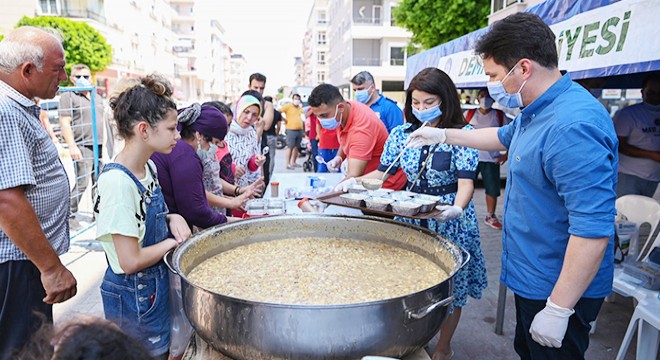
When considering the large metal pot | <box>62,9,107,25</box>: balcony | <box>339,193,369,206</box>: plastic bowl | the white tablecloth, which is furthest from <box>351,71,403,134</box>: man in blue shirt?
<box>62,9,107,25</box>: balcony

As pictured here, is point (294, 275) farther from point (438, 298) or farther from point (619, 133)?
point (619, 133)

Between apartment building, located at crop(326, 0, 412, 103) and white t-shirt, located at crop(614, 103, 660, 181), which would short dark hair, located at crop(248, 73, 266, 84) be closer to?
white t-shirt, located at crop(614, 103, 660, 181)

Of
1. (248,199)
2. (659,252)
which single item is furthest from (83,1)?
(659,252)

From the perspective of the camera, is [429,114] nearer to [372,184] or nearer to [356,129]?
[372,184]

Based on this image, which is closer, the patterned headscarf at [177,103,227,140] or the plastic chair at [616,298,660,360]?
the plastic chair at [616,298,660,360]

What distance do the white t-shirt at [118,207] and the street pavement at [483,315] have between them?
3.55 feet

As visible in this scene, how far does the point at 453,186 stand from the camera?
245cm

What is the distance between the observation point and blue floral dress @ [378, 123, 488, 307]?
2.38 meters

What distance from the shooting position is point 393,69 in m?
30.4

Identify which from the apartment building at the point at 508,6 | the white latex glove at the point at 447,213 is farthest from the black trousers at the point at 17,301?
the apartment building at the point at 508,6

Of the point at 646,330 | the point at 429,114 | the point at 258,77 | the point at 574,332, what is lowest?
the point at 646,330

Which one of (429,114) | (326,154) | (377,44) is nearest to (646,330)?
(429,114)

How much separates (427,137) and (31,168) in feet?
6.12

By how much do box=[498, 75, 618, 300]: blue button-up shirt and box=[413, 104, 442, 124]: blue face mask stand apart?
722 millimetres
